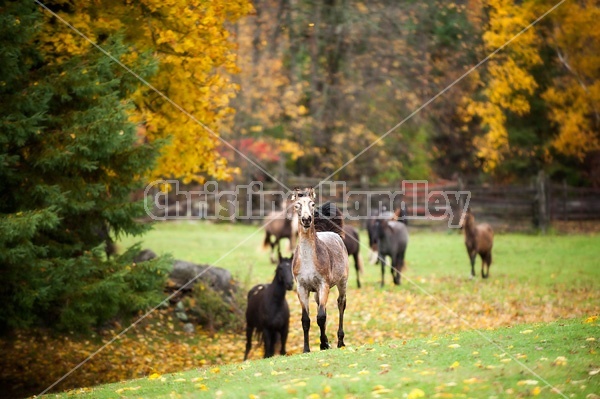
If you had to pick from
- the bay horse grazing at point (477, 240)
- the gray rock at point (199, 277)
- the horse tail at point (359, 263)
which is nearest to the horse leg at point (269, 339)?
the gray rock at point (199, 277)

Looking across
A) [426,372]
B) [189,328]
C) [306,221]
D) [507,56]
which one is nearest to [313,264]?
[306,221]

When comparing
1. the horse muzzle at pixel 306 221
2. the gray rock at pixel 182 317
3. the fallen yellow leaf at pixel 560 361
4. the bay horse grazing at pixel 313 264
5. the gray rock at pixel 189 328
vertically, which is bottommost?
the gray rock at pixel 189 328

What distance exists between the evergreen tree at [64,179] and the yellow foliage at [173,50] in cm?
71

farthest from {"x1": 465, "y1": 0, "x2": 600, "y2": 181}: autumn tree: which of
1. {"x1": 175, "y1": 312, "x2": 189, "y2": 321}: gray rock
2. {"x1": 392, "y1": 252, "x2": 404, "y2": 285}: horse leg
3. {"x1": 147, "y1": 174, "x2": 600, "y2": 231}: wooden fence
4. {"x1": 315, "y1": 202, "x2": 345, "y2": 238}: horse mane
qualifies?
{"x1": 315, "y1": 202, "x2": 345, "y2": 238}: horse mane

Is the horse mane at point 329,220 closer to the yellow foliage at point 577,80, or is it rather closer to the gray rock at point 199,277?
the gray rock at point 199,277

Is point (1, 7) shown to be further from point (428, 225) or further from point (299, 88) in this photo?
point (428, 225)

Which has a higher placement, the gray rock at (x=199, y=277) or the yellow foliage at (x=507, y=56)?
the yellow foliage at (x=507, y=56)

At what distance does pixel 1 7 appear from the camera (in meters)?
11.0

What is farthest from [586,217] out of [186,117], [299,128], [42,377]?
[42,377]

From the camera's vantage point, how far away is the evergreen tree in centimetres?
1048

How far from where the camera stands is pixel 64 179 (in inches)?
449

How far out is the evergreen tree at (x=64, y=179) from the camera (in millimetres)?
10484

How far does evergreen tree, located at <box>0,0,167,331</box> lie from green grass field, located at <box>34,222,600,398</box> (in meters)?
1.77

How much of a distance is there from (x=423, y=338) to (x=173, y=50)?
6981 millimetres
